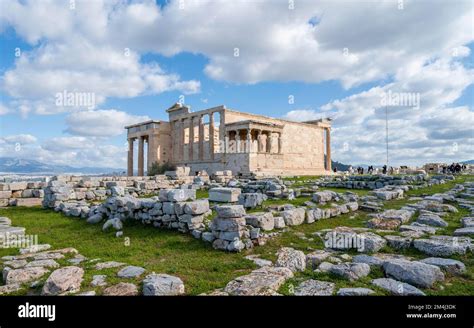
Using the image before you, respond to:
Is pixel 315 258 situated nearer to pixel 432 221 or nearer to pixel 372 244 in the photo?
pixel 372 244

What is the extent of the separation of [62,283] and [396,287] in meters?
4.67

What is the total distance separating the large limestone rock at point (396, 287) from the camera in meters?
4.11

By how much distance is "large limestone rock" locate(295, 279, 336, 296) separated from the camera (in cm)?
418

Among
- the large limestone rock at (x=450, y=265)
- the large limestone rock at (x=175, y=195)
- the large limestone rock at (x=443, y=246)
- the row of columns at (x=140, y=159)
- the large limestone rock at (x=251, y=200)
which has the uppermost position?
the row of columns at (x=140, y=159)

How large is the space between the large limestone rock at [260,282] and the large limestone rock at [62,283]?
7.16 feet

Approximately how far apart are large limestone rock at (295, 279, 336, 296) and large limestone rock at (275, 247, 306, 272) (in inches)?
24.2

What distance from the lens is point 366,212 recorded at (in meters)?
10.4

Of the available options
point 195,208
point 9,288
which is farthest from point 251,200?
point 9,288

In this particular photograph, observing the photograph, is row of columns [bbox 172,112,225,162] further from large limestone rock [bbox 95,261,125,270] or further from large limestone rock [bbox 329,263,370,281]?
large limestone rock [bbox 329,263,370,281]

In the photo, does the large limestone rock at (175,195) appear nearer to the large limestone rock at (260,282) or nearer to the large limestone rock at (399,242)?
the large limestone rock at (260,282)

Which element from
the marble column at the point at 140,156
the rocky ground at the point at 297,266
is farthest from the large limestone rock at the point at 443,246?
the marble column at the point at 140,156
